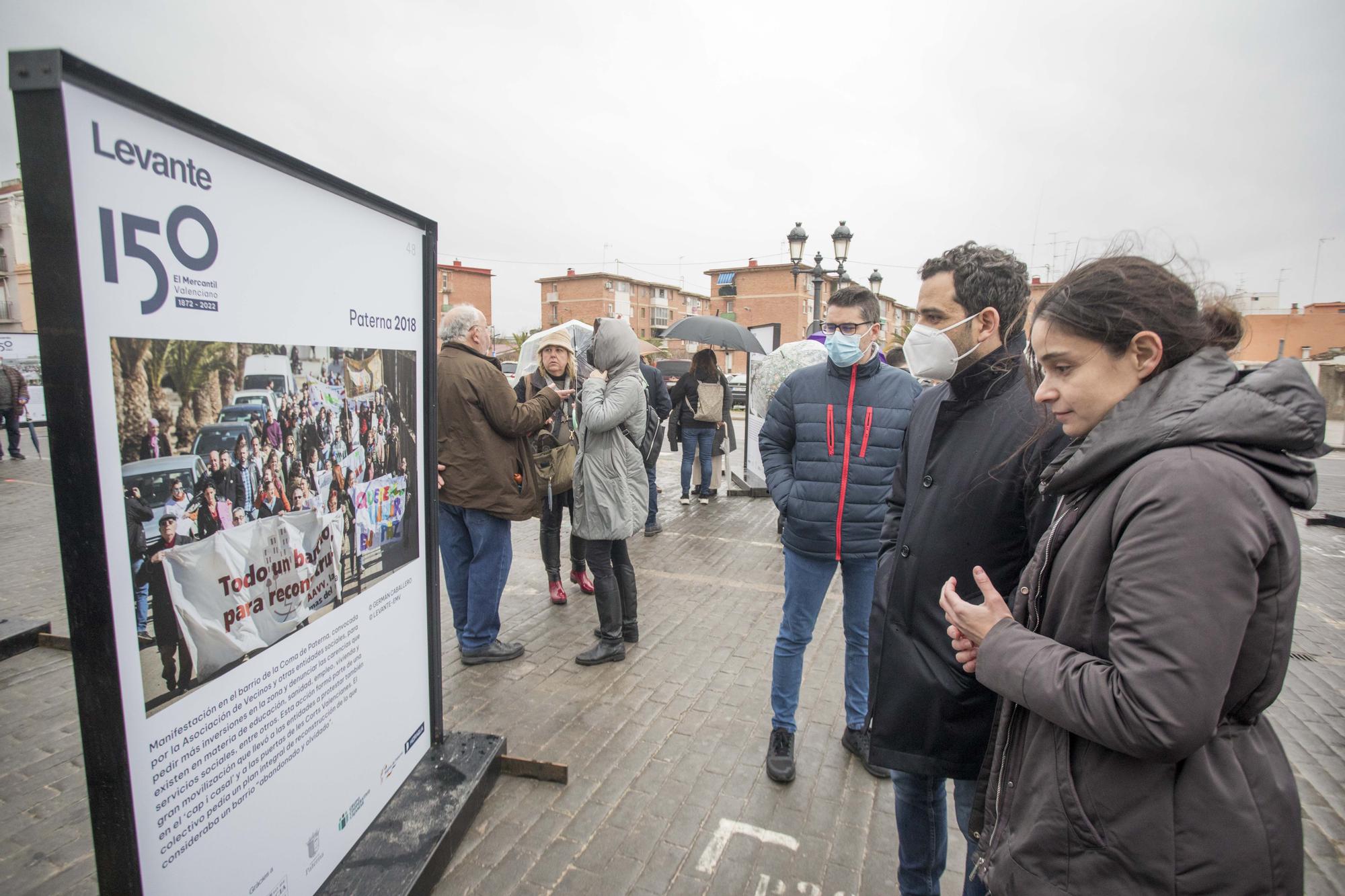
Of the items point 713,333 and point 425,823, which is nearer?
point 425,823

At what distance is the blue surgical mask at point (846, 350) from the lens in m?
2.93

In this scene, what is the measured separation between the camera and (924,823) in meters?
2.07

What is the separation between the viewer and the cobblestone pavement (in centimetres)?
244

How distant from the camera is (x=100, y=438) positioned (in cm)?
119

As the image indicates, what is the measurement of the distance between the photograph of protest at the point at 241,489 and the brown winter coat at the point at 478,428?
5.02 feet

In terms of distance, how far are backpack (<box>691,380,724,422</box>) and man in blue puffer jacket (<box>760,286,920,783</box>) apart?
4986mm

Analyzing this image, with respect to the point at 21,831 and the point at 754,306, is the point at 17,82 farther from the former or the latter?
the point at 754,306

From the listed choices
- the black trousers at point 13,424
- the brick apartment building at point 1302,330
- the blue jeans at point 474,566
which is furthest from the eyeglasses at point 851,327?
the brick apartment building at point 1302,330

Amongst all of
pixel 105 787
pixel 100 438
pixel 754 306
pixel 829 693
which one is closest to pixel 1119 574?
pixel 100 438

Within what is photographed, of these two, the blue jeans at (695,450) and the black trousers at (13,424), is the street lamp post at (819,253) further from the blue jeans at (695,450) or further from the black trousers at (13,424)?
the black trousers at (13,424)

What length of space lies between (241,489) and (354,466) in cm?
47

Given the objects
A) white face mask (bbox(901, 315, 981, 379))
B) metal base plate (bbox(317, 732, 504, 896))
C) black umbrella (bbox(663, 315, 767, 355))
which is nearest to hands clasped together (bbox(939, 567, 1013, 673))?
white face mask (bbox(901, 315, 981, 379))

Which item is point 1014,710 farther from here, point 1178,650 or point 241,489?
point 241,489

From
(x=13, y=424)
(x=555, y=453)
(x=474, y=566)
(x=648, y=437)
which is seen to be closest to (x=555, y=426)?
(x=555, y=453)
